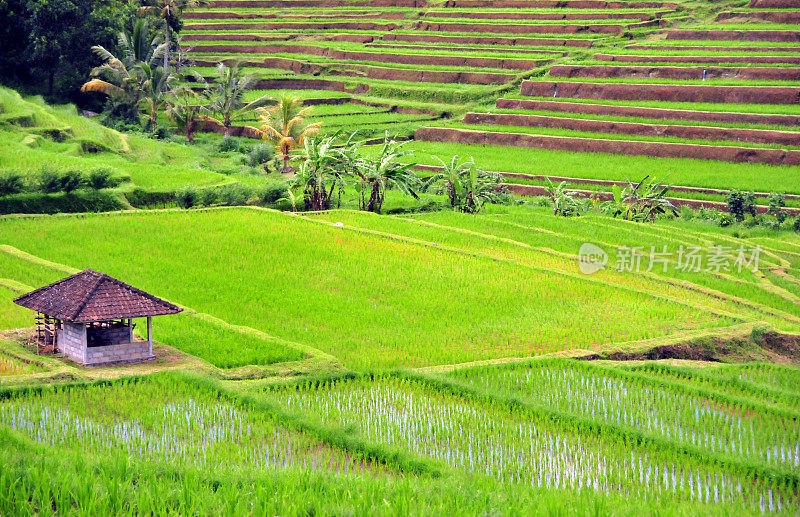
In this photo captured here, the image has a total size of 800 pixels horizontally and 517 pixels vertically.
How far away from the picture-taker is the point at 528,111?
23.5m

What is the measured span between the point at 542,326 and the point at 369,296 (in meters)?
1.97

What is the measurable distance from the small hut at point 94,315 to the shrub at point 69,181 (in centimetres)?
618

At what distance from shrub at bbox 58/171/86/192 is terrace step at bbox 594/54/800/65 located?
17.3 m

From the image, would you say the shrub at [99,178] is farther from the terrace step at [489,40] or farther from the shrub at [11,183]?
the terrace step at [489,40]

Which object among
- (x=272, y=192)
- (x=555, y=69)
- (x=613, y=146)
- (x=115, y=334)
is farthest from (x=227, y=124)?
(x=115, y=334)

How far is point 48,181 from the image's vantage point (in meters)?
13.1

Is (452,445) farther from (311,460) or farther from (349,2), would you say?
(349,2)

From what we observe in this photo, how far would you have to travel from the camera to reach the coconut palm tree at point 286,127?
2067cm

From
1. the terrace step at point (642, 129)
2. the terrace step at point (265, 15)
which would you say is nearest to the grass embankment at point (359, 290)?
the terrace step at point (642, 129)

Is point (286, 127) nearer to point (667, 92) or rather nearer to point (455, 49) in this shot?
point (667, 92)

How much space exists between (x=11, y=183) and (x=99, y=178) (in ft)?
4.45

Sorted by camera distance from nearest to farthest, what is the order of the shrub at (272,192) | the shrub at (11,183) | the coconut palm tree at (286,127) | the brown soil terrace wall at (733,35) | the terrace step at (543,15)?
the shrub at (11,183) → the shrub at (272,192) → the coconut palm tree at (286,127) → the brown soil terrace wall at (733,35) → the terrace step at (543,15)

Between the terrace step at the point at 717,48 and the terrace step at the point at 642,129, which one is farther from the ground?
the terrace step at the point at 717,48

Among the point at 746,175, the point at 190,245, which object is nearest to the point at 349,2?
the point at 746,175
